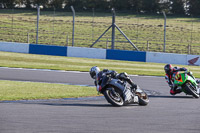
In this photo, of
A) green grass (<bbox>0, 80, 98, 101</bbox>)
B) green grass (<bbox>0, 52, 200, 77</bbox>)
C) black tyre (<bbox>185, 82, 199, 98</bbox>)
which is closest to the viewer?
green grass (<bbox>0, 80, 98, 101</bbox>)

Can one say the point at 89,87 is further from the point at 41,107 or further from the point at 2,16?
the point at 2,16

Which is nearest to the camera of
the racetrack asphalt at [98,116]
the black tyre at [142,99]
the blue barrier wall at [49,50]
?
the racetrack asphalt at [98,116]

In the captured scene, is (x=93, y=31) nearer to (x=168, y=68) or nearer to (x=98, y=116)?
(x=168, y=68)

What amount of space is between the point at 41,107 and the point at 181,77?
4654 millimetres

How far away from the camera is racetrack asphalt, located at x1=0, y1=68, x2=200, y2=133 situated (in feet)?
24.6

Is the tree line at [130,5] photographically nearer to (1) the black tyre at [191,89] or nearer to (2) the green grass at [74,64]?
(2) the green grass at [74,64]

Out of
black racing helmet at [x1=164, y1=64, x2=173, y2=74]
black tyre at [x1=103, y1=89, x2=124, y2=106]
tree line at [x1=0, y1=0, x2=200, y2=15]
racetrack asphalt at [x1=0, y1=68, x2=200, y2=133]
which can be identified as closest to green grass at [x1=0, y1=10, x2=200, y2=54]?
tree line at [x1=0, y1=0, x2=200, y2=15]

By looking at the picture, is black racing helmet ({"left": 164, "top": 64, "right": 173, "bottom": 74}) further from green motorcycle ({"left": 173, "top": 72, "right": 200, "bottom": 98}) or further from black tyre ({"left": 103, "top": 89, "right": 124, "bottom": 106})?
black tyre ({"left": 103, "top": 89, "right": 124, "bottom": 106})

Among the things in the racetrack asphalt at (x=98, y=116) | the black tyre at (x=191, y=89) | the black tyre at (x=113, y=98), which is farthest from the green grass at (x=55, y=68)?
the black tyre at (x=191, y=89)

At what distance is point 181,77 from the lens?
42.5 ft

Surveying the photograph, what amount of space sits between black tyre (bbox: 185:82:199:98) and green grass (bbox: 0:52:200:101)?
100 inches

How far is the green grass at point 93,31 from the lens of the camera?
30.7 meters

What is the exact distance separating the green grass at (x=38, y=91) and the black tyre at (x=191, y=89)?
252 cm

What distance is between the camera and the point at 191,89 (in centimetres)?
1286
